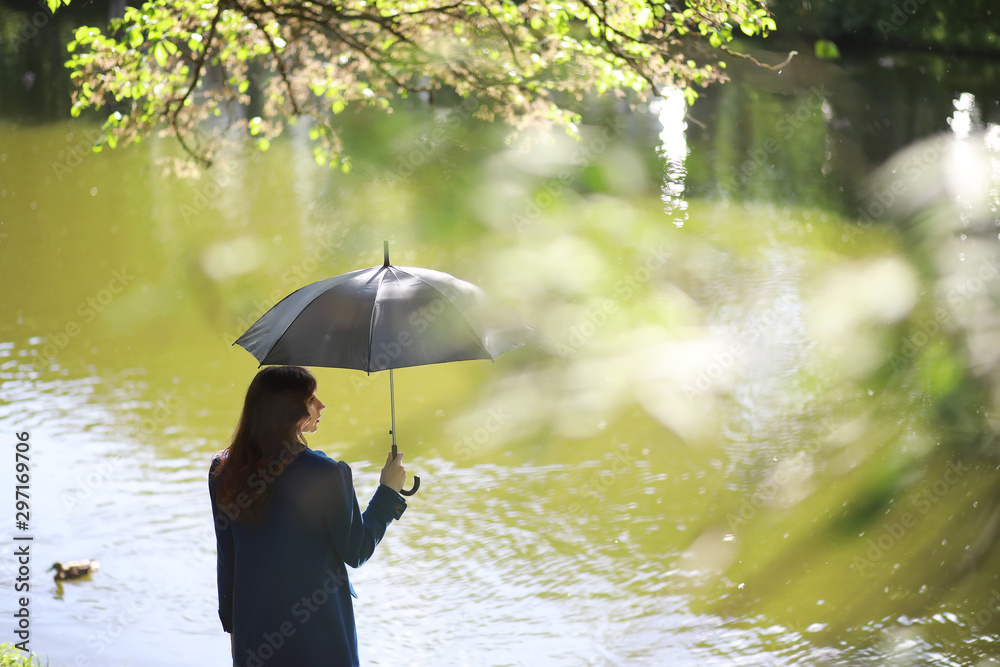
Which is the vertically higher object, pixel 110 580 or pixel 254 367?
pixel 254 367

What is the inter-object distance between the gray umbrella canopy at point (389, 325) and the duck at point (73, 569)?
2.65 metres

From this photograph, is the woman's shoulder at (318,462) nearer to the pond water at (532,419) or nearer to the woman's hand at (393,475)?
the woman's hand at (393,475)

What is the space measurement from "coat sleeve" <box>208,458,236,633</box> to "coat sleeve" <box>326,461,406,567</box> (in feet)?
0.85

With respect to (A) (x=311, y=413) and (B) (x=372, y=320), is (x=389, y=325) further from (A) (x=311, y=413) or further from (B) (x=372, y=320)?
(A) (x=311, y=413)

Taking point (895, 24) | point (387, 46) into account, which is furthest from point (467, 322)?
point (895, 24)

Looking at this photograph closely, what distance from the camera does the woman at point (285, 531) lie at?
7.54 feet

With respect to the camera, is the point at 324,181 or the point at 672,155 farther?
the point at 672,155

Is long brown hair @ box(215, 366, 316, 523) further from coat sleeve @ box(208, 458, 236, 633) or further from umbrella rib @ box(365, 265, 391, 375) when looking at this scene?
umbrella rib @ box(365, 265, 391, 375)

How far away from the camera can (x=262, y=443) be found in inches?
90.5

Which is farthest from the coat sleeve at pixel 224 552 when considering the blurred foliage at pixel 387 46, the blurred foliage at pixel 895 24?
the blurred foliage at pixel 895 24

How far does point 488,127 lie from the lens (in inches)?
583

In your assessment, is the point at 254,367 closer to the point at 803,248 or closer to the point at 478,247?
the point at 478,247

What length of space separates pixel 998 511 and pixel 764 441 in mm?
1425

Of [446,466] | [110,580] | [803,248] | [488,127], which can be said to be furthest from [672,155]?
[110,580]
